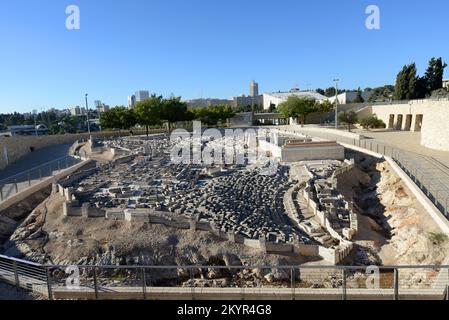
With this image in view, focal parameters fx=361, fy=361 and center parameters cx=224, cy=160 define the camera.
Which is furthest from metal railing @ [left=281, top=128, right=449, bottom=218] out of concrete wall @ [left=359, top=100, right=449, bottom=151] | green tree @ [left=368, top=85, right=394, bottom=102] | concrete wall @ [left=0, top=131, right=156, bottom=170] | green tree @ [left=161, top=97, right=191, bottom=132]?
green tree @ [left=368, top=85, right=394, bottom=102]

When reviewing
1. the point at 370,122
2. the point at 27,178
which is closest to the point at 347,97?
the point at 370,122

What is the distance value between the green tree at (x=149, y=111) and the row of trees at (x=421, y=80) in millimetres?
36623

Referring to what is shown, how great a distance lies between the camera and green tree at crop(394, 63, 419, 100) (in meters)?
53.4

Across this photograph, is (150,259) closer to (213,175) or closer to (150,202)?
(150,202)

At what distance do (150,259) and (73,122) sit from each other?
8499 cm

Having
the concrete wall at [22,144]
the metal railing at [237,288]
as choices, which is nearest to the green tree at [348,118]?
the concrete wall at [22,144]

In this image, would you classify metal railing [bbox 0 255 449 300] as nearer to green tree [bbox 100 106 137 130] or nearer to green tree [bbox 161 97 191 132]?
green tree [bbox 100 106 137 130]

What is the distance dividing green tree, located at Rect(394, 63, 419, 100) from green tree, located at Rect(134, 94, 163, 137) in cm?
3612

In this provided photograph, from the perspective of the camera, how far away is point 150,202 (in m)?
16.9

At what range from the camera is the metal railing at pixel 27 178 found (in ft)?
58.7

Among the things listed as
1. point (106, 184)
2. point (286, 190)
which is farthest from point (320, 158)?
point (106, 184)

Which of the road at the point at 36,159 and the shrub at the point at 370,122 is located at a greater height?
the shrub at the point at 370,122

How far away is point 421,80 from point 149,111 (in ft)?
132

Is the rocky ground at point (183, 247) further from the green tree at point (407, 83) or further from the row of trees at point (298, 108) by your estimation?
the green tree at point (407, 83)
